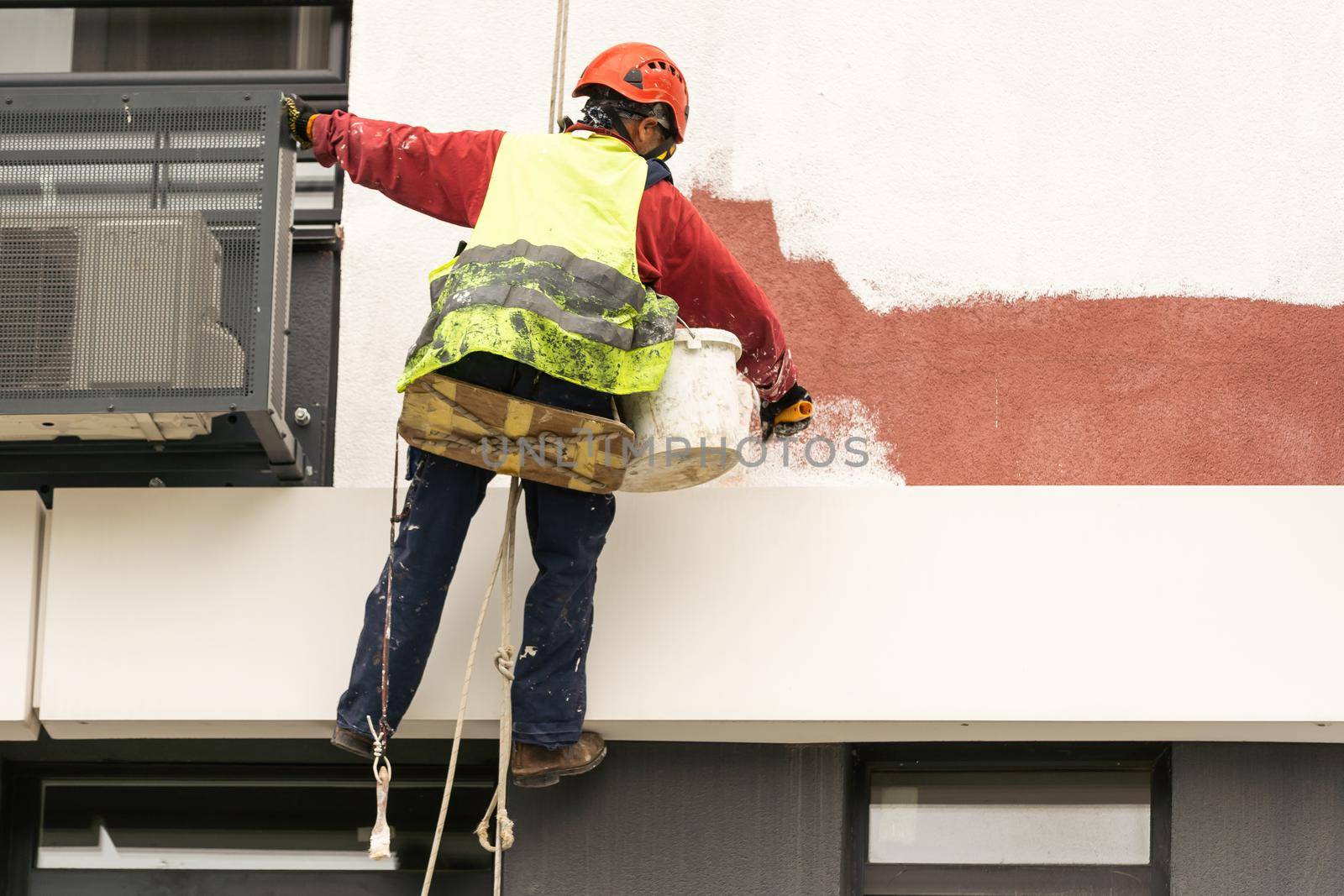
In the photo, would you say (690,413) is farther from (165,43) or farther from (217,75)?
(165,43)

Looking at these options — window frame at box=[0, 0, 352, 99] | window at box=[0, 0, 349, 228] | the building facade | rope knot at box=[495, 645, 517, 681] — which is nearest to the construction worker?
rope knot at box=[495, 645, 517, 681]

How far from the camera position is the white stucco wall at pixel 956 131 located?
5.13 meters

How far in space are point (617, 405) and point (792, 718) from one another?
91 cm

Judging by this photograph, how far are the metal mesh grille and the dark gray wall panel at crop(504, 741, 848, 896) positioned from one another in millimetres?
1329

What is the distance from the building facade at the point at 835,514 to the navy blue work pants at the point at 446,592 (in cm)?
19

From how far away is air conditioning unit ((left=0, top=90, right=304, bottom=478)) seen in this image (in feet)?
14.3

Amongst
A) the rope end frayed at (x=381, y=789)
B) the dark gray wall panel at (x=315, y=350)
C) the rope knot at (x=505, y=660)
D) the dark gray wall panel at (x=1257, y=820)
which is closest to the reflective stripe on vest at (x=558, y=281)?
the rope knot at (x=505, y=660)

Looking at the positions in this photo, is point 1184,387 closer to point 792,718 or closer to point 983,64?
point 983,64

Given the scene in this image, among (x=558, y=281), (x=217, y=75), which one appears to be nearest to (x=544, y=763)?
(x=558, y=281)

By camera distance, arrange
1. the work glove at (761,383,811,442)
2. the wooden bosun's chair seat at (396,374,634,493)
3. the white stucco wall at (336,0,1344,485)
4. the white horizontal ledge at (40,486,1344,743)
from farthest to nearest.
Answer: the white stucco wall at (336,0,1344,485), the work glove at (761,383,811,442), the white horizontal ledge at (40,486,1344,743), the wooden bosun's chair seat at (396,374,634,493)

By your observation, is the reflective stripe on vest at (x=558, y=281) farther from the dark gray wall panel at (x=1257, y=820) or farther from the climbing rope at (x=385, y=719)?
the dark gray wall panel at (x=1257, y=820)

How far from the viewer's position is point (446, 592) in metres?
4.38

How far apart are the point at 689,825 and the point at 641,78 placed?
184 centimetres

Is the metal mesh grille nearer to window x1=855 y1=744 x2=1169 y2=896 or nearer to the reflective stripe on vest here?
the reflective stripe on vest
